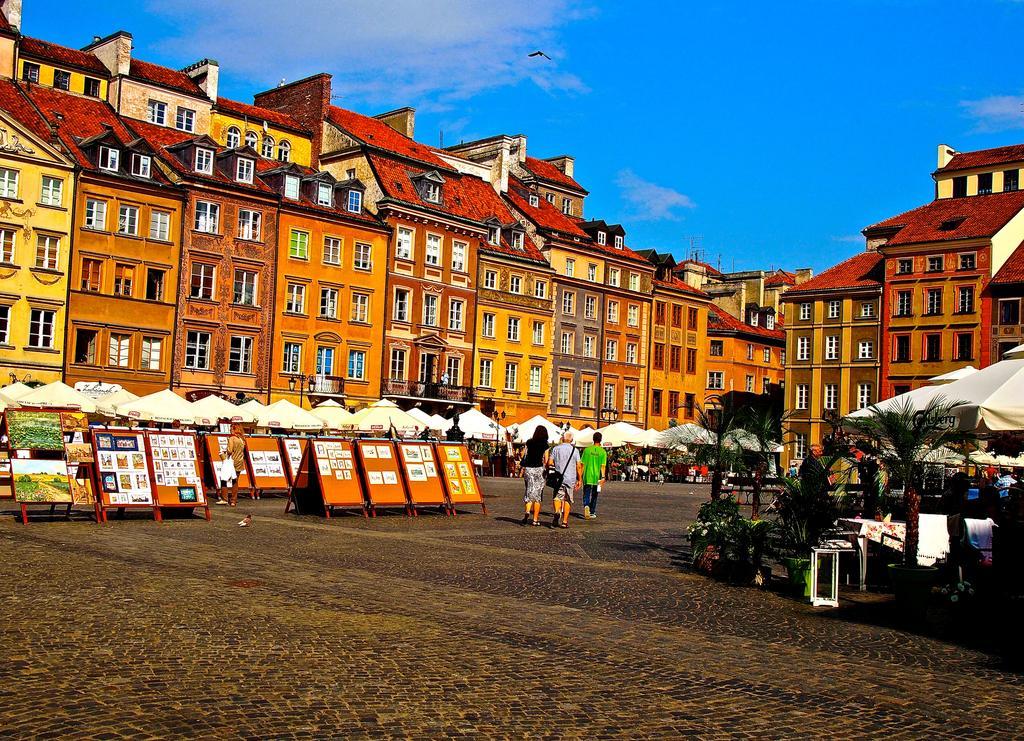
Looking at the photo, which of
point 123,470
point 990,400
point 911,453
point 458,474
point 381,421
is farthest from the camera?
point 381,421

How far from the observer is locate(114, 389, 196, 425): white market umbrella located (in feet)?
103

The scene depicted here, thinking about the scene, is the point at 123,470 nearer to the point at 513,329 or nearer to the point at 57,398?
the point at 57,398

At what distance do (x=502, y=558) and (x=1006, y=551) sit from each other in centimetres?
689

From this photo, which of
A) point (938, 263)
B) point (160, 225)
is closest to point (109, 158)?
point (160, 225)

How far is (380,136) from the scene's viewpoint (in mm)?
65750

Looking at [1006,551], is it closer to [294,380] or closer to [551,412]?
[294,380]

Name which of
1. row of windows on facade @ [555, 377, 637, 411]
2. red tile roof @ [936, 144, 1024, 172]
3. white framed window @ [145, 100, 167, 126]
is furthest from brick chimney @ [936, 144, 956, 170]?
white framed window @ [145, 100, 167, 126]

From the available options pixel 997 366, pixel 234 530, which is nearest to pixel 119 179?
pixel 234 530

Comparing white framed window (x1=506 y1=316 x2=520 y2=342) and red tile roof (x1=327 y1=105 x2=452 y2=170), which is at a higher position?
red tile roof (x1=327 y1=105 x2=452 y2=170)

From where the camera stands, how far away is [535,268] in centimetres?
6800

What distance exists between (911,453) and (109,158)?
145 feet

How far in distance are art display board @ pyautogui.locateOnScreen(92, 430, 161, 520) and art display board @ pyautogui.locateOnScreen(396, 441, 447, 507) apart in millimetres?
5254

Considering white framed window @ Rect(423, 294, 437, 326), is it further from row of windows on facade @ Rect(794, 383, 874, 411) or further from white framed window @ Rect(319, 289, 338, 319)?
row of windows on facade @ Rect(794, 383, 874, 411)

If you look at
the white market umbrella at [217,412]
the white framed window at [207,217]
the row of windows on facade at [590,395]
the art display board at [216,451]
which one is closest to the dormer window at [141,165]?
the white framed window at [207,217]
